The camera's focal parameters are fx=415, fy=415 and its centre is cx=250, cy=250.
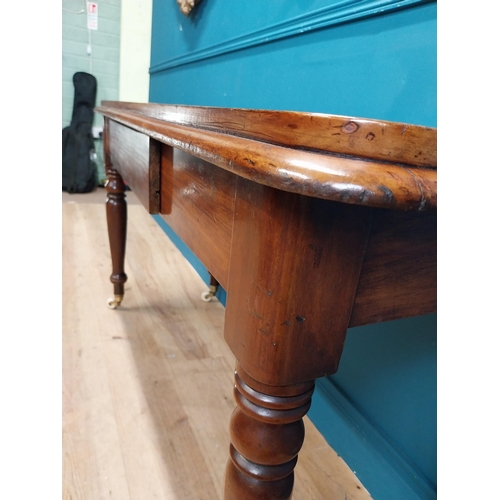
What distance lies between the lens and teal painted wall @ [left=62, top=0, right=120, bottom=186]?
12.0ft

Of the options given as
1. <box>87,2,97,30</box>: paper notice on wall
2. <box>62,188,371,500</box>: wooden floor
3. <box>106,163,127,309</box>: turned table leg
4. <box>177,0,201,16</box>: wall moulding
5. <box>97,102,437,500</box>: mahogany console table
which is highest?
<box>87,2,97,30</box>: paper notice on wall

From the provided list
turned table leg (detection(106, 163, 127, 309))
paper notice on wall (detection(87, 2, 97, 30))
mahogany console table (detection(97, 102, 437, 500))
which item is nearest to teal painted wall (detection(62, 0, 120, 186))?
paper notice on wall (detection(87, 2, 97, 30))

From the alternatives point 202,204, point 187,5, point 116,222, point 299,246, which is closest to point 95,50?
point 187,5

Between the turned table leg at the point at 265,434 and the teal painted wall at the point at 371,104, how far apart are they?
443 mm

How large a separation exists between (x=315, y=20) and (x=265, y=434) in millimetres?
974

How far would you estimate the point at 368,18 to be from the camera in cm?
87

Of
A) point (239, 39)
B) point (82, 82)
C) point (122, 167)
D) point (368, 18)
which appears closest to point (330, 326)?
point (368, 18)

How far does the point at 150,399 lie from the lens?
Result: 1185 mm

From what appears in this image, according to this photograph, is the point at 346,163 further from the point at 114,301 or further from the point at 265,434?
the point at 114,301

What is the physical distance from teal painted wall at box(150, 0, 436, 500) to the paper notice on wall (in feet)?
9.76

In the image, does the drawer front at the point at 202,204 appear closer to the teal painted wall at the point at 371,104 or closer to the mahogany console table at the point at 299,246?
the mahogany console table at the point at 299,246

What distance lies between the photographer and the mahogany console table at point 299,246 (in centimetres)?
31

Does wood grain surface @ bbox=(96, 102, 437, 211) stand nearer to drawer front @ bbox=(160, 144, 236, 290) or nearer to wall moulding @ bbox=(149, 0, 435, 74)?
drawer front @ bbox=(160, 144, 236, 290)
